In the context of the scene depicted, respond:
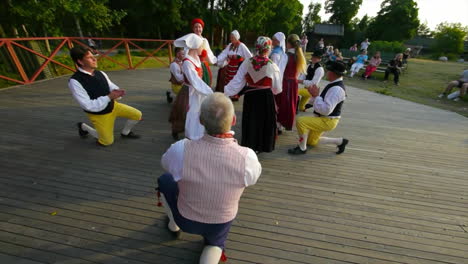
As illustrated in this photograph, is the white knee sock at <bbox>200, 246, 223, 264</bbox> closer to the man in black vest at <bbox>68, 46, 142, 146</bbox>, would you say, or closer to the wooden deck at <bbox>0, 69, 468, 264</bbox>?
the wooden deck at <bbox>0, 69, 468, 264</bbox>

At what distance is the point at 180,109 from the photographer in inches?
138

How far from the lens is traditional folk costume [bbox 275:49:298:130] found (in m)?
4.04

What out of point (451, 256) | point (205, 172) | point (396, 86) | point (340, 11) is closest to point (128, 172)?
point (205, 172)

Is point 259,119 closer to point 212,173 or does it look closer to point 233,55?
point 212,173

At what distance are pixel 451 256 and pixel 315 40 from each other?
124ft

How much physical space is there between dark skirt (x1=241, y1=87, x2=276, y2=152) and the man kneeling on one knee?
5.87 feet

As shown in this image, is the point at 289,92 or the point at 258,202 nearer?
the point at 258,202

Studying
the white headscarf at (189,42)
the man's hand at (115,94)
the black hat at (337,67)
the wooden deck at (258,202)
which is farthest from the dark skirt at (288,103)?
the man's hand at (115,94)

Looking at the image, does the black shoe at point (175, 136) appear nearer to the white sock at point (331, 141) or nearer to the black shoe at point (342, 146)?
the white sock at point (331, 141)

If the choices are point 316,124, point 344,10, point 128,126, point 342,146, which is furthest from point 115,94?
point 344,10

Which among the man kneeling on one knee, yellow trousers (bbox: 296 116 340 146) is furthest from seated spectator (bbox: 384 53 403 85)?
the man kneeling on one knee

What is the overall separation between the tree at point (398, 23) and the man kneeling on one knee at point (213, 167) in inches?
1709

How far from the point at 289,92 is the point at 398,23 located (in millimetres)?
42744

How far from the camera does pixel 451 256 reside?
2.02m
